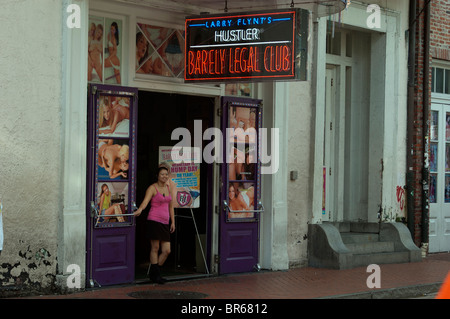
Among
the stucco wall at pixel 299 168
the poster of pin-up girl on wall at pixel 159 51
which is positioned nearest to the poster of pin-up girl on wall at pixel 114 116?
the poster of pin-up girl on wall at pixel 159 51

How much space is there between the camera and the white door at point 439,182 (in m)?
16.0

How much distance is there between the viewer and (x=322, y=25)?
13516mm

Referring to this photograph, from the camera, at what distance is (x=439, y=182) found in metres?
16.2

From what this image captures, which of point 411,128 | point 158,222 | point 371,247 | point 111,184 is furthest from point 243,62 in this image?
point 411,128

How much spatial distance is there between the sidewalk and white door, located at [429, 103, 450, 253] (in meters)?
2.78

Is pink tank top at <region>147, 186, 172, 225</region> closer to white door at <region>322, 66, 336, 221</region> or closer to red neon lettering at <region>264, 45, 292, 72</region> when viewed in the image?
red neon lettering at <region>264, 45, 292, 72</region>

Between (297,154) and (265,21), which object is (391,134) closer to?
(297,154)

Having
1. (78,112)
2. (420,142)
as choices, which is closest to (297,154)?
(420,142)

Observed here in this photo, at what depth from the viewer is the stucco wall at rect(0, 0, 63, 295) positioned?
31.1 ft

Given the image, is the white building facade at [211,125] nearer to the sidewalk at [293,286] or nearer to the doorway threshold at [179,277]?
the doorway threshold at [179,277]

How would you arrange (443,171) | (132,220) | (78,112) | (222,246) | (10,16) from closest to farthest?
(10,16) < (78,112) < (132,220) < (222,246) < (443,171)

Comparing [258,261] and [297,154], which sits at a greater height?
[297,154]

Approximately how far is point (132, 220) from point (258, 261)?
2.77 metres

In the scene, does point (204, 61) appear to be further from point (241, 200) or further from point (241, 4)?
point (241, 200)
